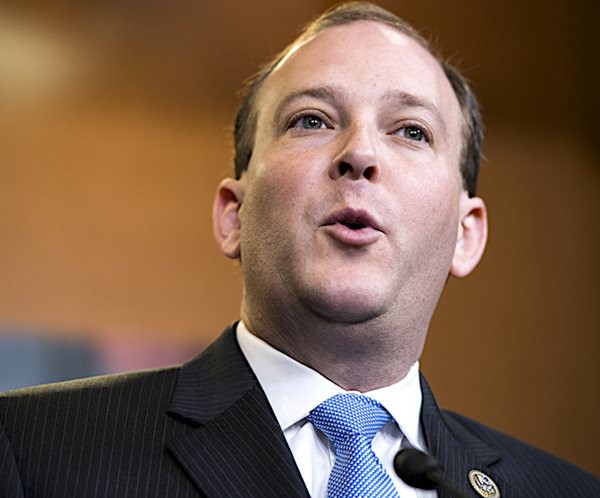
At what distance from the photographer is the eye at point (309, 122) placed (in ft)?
6.07

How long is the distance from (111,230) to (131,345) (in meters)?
0.39

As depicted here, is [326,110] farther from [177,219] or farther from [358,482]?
[177,219]

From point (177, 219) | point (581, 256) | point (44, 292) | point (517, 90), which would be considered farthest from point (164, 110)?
point (581, 256)

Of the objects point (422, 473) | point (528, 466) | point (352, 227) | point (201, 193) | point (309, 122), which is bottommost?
point (201, 193)

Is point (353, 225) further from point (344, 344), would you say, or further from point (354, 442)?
point (354, 442)

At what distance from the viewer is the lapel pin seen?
5.80 feet

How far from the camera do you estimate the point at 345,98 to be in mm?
1843

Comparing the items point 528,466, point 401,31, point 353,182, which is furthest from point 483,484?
point 401,31

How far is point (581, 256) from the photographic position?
386 centimetres

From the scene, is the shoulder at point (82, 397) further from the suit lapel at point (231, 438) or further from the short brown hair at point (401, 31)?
the short brown hair at point (401, 31)

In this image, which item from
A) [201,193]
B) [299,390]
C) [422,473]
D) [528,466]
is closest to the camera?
[422,473]

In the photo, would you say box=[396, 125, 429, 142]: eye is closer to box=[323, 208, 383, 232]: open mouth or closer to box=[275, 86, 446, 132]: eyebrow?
box=[275, 86, 446, 132]: eyebrow

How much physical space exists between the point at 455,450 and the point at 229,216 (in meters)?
0.63

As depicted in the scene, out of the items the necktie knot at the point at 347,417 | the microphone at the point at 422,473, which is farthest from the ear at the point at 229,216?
the microphone at the point at 422,473
